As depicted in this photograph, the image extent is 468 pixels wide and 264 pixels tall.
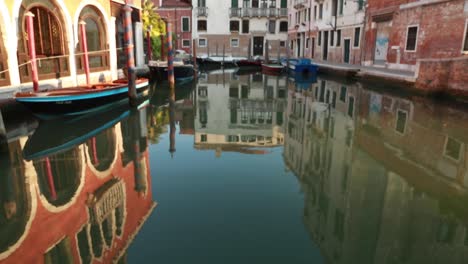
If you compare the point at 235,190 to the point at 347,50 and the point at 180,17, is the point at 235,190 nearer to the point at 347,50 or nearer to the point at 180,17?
the point at 347,50

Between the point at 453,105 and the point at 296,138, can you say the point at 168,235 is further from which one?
the point at 453,105

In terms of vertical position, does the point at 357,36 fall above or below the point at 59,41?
above

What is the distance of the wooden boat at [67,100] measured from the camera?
7859mm

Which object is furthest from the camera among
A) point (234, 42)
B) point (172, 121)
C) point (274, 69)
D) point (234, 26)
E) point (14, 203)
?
point (234, 42)

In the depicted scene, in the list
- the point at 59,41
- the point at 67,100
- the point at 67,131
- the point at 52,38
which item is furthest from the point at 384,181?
the point at 52,38

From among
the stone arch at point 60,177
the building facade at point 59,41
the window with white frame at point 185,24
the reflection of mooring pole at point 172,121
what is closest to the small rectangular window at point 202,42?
the window with white frame at point 185,24

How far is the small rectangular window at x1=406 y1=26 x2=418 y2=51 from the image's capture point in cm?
1554

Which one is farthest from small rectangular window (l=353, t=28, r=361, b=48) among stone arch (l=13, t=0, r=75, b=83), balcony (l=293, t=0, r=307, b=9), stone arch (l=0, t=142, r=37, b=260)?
stone arch (l=0, t=142, r=37, b=260)

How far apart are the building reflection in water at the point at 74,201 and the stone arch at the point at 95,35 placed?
20.4 ft

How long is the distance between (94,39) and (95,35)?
15cm

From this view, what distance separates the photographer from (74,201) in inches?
181

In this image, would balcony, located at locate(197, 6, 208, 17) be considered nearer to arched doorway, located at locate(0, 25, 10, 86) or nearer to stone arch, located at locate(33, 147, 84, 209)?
arched doorway, located at locate(0, 25, 10, 86)

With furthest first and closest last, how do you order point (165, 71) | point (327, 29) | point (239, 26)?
point (239, 26) < point (327, 29) < point (165, 71)

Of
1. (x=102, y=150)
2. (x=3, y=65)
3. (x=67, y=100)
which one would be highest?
(x=3, y=65)
